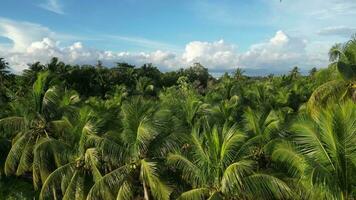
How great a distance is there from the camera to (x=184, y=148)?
22.3 metres

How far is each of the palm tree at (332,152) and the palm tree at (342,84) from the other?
9.00m

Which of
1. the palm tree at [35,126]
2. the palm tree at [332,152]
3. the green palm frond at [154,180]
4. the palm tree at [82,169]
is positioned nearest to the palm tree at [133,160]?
the green palm frond at [154,180]

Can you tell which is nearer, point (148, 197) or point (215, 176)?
point (215, 176)

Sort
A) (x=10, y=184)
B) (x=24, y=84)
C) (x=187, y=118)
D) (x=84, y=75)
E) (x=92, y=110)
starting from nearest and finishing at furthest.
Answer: (x=92, y=110)
(x=187, y=118)
(x=10, y=184)
(x=24, y=84)
(x=84, y=75)

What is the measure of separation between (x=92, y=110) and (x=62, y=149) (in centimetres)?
263

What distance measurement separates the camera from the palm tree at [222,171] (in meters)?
18.2

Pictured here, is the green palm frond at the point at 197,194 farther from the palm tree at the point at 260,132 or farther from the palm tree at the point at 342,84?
the palm tree at the point at 342,84

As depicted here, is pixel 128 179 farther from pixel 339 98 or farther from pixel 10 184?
pixel 10 184

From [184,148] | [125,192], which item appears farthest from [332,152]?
[125,192]

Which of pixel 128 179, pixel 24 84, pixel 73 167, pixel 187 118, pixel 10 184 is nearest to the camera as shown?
pixel 128 179

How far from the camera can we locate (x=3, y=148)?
3231 centimetres

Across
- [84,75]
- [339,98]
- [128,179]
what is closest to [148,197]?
[128,179]

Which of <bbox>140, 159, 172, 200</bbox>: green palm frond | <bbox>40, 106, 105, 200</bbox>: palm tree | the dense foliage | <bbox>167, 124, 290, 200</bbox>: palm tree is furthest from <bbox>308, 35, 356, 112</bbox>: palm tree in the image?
<bbox>40, 106, 105, 200</bbox>: palm tree

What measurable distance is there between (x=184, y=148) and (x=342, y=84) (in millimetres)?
9195
